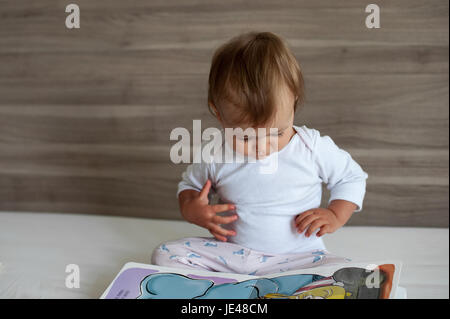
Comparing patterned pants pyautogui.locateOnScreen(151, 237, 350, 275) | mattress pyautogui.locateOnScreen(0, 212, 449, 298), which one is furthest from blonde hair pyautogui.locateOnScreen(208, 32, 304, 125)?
mattress pyautogui.locateOnScreen(0, 212, 449, 298)

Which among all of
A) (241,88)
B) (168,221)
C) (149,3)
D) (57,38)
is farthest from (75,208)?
(241,88)

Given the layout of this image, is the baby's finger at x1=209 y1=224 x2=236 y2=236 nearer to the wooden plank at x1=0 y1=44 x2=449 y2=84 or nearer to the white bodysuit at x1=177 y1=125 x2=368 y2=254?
the white bodysuit at x1=177 y1=125 x2=368 y2=254

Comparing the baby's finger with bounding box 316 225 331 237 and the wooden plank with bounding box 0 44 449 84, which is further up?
the wooden plank with bounding box 0 44 449 84

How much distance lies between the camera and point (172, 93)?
995 mm

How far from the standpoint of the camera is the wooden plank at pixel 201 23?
0.92 m

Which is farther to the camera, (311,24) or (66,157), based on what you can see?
(66,157)

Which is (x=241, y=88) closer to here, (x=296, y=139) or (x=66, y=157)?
(x=296, y=139)

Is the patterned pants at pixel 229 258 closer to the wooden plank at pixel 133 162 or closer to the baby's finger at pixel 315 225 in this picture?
the baby's finger at pixel 315 225

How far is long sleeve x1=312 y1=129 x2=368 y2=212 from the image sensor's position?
775mm

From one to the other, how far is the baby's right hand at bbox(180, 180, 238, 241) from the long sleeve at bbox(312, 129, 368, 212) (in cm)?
17

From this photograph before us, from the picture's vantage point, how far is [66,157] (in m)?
1.07

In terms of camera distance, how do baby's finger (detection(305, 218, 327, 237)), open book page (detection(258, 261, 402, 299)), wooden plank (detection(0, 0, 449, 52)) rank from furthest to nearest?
1. wooden plank (detection(0, 0, 449, 52))
2. baby's finger (detection(305, 218, 327, 237))
3. open book page (detection(258, 261, 402, 299))

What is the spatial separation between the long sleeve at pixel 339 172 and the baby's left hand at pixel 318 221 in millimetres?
40
